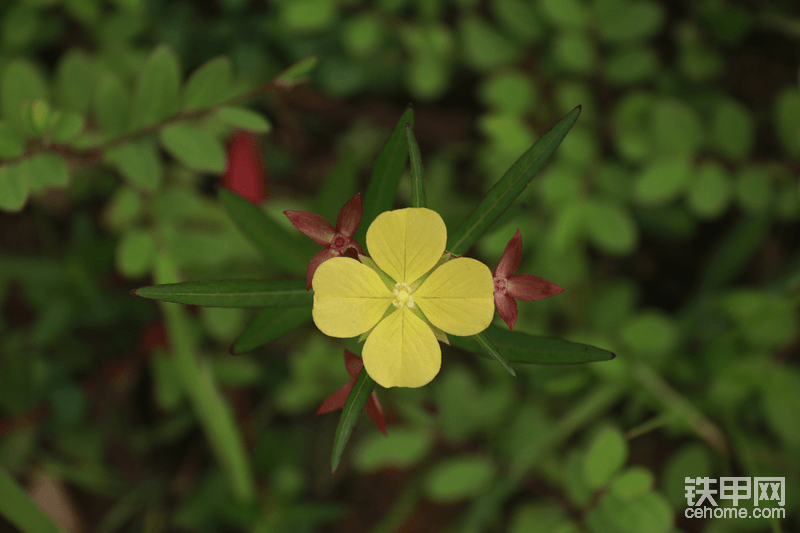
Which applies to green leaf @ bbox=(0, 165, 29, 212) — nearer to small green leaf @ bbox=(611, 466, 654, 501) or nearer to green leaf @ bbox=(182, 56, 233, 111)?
green leaf @ bbox=(182, 56, 233, 111)

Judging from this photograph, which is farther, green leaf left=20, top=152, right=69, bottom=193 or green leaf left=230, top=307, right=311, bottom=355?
green leaf left=20, top=152, right=69, bottom=193

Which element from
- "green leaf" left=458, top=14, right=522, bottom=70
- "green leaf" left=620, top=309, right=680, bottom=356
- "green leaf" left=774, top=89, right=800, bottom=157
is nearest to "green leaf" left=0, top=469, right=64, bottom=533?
"green leaf" left=620, top=309, right=680, bottom=356

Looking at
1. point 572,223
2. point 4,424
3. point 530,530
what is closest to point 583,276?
point 572,223

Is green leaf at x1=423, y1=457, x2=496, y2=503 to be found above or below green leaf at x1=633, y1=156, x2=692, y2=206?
below

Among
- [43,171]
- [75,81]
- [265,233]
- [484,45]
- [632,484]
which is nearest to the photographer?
[265,233]

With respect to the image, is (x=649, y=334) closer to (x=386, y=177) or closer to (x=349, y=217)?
(x=386, y=177)

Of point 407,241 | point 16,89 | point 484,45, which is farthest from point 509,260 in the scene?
point 484,45

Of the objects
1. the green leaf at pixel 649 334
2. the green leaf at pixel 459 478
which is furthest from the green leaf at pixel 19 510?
the green leaf at pixel 649 334
